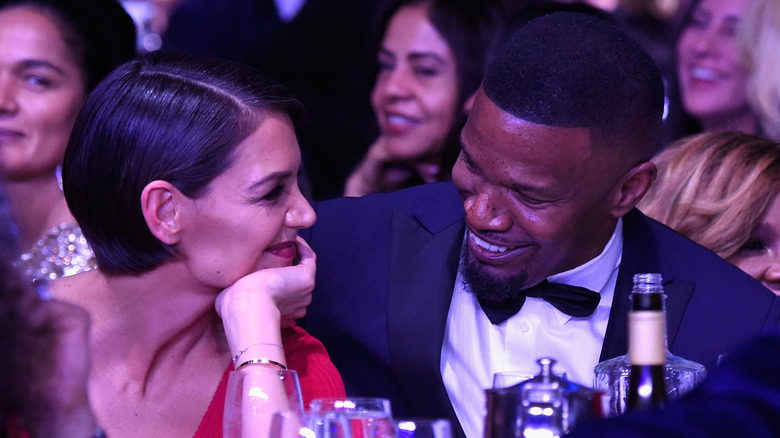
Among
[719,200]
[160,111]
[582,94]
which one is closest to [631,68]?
[582,94]

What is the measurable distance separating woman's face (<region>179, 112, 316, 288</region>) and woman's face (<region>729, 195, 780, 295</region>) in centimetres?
120

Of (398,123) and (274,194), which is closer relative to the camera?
(274,194)

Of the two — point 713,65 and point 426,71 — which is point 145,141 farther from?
point 713,65

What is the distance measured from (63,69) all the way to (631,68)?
5.81ft

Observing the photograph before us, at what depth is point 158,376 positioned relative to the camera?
229 centimetres

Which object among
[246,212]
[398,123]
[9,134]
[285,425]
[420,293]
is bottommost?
[285,425]

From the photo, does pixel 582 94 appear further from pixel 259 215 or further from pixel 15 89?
pixel 15 89

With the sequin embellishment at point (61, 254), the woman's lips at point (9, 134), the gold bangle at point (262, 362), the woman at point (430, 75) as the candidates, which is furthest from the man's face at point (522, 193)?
the woman's lips at point (9, 134)

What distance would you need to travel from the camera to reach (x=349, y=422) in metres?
1.50

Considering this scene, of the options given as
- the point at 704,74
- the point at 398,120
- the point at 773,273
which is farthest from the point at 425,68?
the point at 773,273

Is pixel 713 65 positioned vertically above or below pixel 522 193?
above

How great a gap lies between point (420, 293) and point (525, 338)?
0.95 ft

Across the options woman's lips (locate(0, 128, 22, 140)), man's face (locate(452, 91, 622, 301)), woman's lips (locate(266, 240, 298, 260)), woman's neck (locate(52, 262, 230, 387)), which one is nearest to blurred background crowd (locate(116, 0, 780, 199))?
woman's lips (locate(0, 128, 22, 140))

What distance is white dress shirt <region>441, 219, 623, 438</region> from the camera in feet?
8.18
